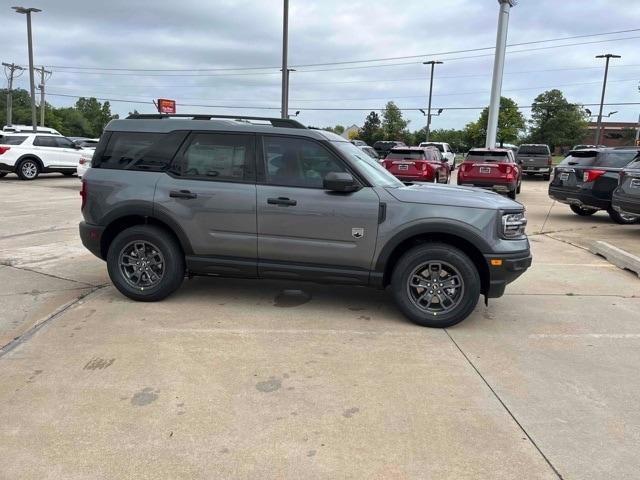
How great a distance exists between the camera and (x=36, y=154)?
20.0 meters

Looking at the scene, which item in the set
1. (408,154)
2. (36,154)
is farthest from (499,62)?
(36,154)

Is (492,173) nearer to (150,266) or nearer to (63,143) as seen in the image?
(150,266)

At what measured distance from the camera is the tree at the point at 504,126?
67500 mm

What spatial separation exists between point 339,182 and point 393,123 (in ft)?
225

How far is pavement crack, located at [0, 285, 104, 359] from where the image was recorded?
440 cm

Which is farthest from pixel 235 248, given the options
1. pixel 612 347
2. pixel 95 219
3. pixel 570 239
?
pixel 570 239

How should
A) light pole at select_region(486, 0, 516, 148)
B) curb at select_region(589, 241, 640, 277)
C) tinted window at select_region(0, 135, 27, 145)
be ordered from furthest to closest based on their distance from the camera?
light pole at select_region(486, 0, 516, 148) → tinted window at select_region(0, 135, 27, 145) → curb at select_region(589, 241, 640, 277)

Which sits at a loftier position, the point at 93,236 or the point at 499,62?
the point at 499,62

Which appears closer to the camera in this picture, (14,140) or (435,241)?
(435,241)

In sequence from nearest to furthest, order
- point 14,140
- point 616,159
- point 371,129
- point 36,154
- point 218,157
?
point 218,157, point 616,159, point 14,140, point 36,154, point 371,129

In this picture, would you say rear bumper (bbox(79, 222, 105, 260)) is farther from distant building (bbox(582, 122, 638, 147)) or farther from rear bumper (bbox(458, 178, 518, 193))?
distant building (bbox(582, 122, 638, 147))

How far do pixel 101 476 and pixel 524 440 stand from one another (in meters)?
2.31

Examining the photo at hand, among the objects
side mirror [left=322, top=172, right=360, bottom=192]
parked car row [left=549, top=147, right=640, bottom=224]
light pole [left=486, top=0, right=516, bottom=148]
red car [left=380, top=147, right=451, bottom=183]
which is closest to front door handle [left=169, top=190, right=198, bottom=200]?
side mirror [left=322, top=172, right=360, bottom=192]

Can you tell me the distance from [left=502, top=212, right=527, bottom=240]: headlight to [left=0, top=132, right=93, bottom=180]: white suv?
57.2 feet
